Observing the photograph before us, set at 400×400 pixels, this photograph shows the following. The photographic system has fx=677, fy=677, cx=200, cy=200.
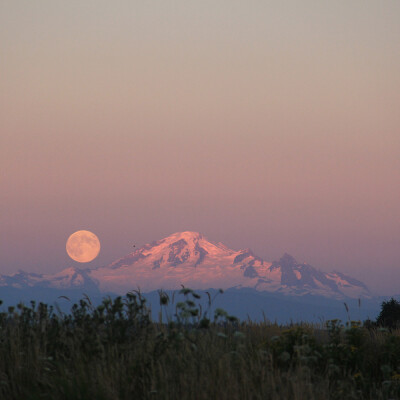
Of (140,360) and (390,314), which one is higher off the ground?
(140,360)

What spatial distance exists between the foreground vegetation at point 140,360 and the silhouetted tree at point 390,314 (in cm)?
862

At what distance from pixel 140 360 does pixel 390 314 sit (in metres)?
14.0

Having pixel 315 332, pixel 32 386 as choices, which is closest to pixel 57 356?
pixel 32 386

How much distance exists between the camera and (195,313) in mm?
8391

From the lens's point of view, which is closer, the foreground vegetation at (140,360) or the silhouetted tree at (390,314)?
the foreground vegetation at (140,360)

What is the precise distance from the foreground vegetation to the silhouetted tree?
339 inches

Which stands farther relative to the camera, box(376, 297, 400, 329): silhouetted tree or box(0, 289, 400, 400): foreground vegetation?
box(376, 297, 400, 329): silhouetted tree

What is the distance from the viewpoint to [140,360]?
27.9 feet

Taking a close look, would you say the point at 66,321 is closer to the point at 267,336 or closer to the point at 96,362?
the point at 96,362

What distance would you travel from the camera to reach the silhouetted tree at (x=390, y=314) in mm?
19920

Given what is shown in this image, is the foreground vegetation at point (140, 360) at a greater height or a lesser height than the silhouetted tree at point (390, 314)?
greater

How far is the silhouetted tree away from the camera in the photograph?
65.4 feet

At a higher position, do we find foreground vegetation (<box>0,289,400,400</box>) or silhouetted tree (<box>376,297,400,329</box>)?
foreground vegetation (<box>0,289,400,400</box>)

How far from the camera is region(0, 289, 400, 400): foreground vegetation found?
7.87 metres
